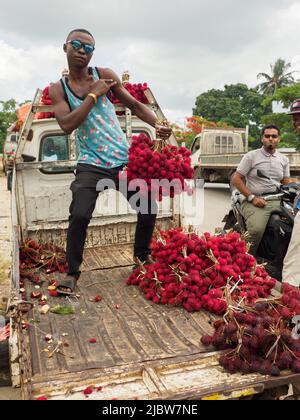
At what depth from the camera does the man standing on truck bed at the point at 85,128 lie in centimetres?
325

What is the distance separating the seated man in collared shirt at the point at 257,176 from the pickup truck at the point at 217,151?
940 cm

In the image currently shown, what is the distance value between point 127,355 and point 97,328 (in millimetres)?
441

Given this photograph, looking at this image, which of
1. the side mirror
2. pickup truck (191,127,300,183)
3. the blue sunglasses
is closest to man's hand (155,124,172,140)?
the blue sunglasses

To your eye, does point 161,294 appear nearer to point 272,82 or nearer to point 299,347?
point 299,347

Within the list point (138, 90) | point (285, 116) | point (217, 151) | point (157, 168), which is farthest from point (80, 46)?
point (285, 116)

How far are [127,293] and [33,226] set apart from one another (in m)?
1.64

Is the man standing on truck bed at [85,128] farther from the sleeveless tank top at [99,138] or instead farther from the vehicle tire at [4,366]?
the vehicle tire at [4,366]

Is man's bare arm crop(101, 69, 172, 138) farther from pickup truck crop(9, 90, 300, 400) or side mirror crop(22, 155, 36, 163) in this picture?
side mirror crop(22, 155, 36, 163)

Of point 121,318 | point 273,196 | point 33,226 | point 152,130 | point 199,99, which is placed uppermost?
point 199,99

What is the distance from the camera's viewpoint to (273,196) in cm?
430

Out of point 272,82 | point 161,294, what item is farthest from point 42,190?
point 272,82

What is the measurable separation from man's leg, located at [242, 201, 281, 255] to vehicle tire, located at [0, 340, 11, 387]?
250 cm

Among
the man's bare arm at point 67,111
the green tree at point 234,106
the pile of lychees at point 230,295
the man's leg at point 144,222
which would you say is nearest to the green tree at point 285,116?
the green tree at point 234,106
